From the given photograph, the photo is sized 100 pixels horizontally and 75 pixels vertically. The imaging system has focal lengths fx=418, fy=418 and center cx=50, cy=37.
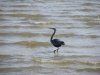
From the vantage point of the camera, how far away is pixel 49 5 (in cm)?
1314

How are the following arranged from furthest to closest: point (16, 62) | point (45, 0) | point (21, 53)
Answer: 1. point (45, 0)
2. point (21, 53)
3. point (16, 62)

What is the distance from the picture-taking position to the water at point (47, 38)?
625cm

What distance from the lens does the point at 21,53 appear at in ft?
23.0

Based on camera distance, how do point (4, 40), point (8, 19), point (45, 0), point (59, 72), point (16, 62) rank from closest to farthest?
point (59, 72) < point (16, 62) < point (4, 40) < point (8, 19) < point (45, 0)

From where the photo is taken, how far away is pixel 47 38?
8242 mm

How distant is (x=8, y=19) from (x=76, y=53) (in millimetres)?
3712

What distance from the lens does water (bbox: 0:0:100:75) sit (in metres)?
6.25

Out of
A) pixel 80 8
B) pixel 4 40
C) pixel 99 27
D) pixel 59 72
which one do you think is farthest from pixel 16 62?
pixel 80 8

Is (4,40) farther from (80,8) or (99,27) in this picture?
(80,8)

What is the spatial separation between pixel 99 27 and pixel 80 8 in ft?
10.1

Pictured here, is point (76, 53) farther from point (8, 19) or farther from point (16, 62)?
point (8, 19)

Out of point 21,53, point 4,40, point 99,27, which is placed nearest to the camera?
point 21,53

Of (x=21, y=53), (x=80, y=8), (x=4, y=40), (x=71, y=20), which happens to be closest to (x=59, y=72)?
(x=21, y=53)

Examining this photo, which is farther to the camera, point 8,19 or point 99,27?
point 8,19
